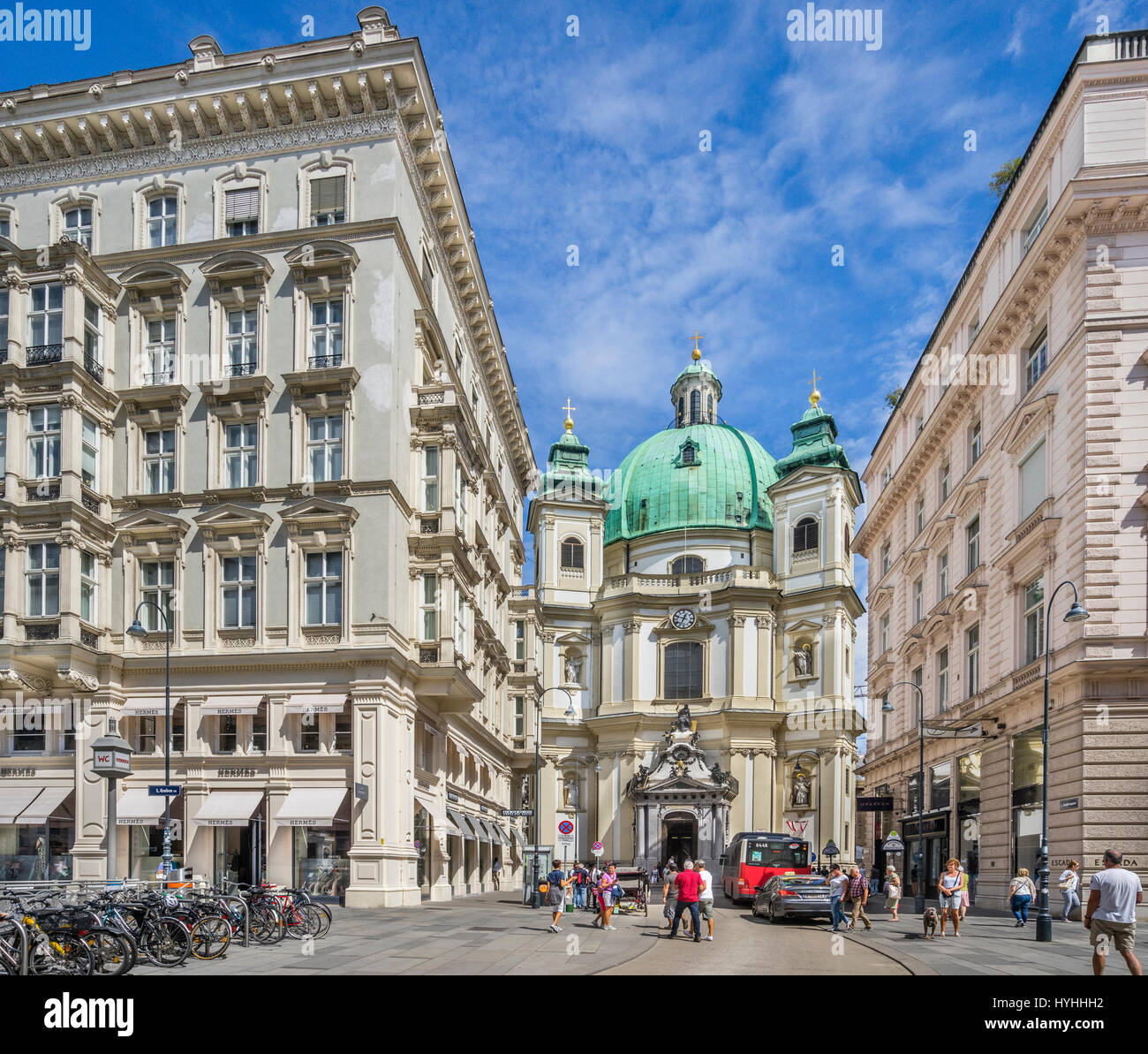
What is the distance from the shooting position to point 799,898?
3072 centimetres

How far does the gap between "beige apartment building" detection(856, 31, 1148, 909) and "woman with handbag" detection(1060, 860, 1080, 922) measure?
311 millimetres

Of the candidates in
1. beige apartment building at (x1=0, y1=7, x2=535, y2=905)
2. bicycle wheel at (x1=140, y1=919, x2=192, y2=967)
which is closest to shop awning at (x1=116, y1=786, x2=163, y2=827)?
beige apartment building at (x1=0, y1=7, x2=535, y2=905)

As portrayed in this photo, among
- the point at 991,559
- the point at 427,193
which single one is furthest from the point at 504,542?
the point at 991,559

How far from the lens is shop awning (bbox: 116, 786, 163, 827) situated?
32875 mm

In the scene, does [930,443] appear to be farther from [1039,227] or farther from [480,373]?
[480,373]

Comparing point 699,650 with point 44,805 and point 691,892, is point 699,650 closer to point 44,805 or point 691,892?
point 44,805

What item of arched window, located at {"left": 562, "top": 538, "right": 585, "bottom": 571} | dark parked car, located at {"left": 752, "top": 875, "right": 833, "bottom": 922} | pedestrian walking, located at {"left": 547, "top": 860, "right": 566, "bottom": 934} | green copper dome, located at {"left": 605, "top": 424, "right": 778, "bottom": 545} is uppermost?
green copper dome, located at {"left": 605, "top": 424, "right": 778, "bottom": 545}

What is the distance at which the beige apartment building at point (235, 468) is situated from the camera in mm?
33219

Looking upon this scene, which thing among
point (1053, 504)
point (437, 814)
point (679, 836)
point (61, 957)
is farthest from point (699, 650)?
point (61, 957)

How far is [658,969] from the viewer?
1816cm

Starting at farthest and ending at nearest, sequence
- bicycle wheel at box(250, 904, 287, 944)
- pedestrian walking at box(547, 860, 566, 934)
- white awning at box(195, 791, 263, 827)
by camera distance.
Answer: white awning at box(195, 791, 263, 827) → pedestrian walking at box(547, 860, 566, 934) → bicycle wheel at box(250, 904, 287, 944)

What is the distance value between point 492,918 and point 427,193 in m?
25.1

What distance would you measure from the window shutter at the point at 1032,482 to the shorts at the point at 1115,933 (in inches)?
843

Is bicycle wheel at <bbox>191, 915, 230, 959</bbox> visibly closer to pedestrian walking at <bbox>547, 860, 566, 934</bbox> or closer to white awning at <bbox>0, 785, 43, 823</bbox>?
pedestrian walking at <bbox>547, 860, 566, 934</bbox>
